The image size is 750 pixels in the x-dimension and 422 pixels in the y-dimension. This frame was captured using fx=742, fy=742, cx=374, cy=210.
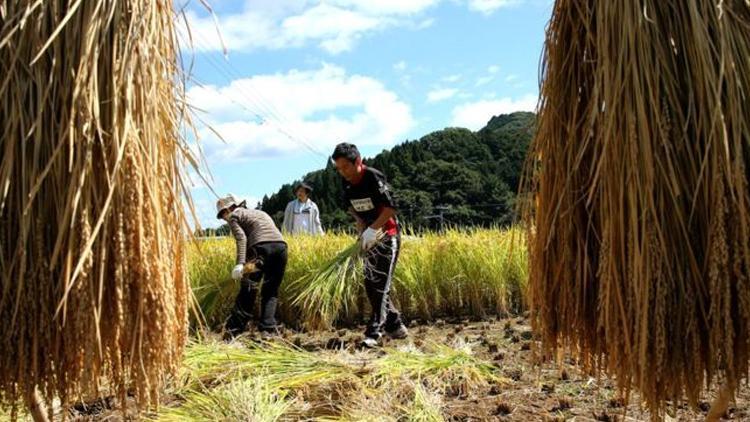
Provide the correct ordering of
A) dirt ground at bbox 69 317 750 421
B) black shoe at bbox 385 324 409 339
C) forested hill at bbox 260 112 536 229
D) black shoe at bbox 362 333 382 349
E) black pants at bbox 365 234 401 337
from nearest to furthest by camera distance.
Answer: dirt ground at bbox 69 317 750 421 < black shoe at bbox 362 333 382 349 < black pants at bbox 365 234 401 337 < black shoe at bbox 385 324 409 339 < forested hill at bbox 260 112 536 229

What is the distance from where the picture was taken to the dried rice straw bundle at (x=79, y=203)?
6.40ft

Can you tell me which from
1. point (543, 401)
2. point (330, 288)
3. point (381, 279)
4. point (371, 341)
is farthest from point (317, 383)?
point (330, 288)

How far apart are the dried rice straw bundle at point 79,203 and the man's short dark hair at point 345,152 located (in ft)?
12.1

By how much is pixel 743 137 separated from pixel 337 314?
578cm

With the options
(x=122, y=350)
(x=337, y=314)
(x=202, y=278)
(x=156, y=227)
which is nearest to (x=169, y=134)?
(x=156, y=227)

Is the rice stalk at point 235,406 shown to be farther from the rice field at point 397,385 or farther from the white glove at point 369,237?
the white glove at point 369,237

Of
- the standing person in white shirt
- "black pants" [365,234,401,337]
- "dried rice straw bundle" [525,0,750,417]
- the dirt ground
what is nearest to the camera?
"dried rice straw bundle" [525,0,750,417]

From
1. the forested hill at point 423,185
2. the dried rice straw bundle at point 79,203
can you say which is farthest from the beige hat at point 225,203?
the forested hill at point 423,185

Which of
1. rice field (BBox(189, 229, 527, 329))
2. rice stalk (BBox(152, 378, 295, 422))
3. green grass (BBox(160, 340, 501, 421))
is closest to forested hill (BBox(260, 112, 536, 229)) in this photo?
rice field (BBox(189, 229, 527, 329))

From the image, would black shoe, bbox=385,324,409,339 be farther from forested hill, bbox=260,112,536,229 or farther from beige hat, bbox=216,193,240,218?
forested hill, bbox=260,112,536,229

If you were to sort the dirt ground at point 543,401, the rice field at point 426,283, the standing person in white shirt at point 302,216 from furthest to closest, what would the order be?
the standing person in white shirt at point 302,216 → the rice field at point 426,283 → the dirt ground at point 543,401

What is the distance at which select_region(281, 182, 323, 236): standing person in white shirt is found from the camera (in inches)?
388

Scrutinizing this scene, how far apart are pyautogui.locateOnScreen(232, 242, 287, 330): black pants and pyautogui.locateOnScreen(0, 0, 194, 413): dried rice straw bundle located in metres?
4.90

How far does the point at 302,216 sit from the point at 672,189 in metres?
8.24
